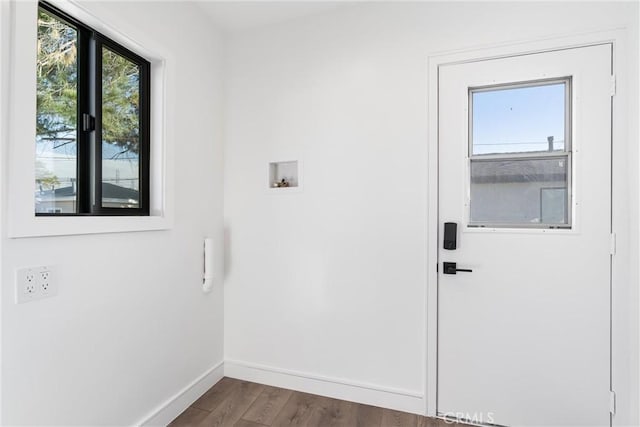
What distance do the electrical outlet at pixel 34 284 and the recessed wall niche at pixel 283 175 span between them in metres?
1.37

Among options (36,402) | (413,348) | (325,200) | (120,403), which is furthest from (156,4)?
(413,348)

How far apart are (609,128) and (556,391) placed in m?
1.42

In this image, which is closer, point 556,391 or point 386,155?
point 556,391

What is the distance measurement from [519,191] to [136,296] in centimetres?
216

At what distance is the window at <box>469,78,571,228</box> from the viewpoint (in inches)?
72.3

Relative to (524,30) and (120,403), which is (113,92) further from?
(524,30)

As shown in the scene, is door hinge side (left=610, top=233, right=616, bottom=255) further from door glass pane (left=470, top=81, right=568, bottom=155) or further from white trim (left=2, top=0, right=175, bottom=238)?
white trim (left=2, top=0, right=175, bottom=238)

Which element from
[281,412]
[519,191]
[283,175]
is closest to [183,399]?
[281,412]

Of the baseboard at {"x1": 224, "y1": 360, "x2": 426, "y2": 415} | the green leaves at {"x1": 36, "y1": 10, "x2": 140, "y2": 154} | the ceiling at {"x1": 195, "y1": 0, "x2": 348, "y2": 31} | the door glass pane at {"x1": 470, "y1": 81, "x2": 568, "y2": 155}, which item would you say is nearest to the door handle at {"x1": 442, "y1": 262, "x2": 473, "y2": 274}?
the door glass pane at {"x1": 470, "y1": 81, "x2": 568, "y2": 155}

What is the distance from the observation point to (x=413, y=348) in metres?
2.08

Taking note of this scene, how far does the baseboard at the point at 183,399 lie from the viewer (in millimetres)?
1874

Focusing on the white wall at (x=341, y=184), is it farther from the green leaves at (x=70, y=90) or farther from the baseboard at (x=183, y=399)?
the green leaves at (x=70, y=90)

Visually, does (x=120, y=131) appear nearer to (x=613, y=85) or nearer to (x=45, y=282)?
(x=45, y=282)

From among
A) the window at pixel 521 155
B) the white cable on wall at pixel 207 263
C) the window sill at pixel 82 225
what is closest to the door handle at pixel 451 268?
the window at pixel 521 155
